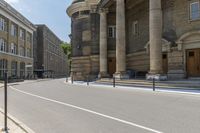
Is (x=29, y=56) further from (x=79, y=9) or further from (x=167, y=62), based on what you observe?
(x=167, y=62)

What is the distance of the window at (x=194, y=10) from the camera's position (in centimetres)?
2777

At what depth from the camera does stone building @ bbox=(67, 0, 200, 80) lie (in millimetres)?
27359

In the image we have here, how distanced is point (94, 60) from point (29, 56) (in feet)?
160

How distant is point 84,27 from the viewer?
45.8 m

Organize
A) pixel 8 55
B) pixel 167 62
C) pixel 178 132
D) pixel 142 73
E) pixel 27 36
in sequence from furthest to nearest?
1. pixel 27 36
2. pixel 8 55
3. pixel 142 73
4. pixel 167 62
5. pixel 178 132

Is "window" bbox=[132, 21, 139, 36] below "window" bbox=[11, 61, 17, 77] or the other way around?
the other way around

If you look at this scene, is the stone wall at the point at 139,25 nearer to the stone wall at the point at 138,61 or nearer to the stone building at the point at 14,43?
the stone wall at the point at 138,61

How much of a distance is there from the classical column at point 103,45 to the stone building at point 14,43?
27.1 metres

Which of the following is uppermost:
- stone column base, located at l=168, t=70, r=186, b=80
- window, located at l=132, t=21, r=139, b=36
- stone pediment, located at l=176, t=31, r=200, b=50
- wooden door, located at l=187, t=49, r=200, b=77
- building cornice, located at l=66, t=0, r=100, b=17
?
building cornice, located at l=66, t=0, r=100, b=17

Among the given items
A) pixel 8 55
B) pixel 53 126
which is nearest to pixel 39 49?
pixel 8 55

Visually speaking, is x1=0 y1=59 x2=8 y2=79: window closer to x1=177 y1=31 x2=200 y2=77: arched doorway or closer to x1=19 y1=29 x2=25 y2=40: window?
x1=19 y1=29 x2=25 y2=40: window

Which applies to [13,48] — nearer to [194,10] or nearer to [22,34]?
[22,34]

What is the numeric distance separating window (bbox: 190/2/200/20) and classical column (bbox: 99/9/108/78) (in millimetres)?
14509

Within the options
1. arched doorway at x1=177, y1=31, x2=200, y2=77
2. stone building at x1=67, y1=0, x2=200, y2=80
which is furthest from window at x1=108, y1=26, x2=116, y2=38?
arched doorway at x1=177, y1=31, x2=200, y2=77
